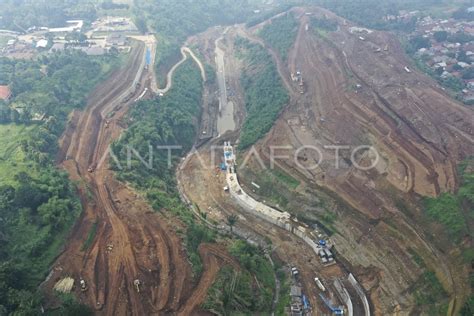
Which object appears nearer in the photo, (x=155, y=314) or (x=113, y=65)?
(x=155, y=314)

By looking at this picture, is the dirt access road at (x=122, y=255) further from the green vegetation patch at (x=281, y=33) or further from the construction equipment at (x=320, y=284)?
the green vegetation patch at (x=281, y=33)

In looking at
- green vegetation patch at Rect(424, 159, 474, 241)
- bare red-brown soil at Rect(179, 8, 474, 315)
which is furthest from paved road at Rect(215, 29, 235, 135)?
green vegetation patch at Rect(424, 159, 474, 241)

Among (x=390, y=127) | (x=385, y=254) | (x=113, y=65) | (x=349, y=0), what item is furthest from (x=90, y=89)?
(x=349, y=0)

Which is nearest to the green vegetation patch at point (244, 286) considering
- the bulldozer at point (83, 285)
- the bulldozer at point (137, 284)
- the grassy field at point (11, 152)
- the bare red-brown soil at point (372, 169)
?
the bare red-brown soil at point (372, 169)

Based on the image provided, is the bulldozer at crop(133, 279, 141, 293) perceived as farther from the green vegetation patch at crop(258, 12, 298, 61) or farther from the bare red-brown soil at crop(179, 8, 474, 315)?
the green vegetation patch at crop(258, 12, 298, 61)

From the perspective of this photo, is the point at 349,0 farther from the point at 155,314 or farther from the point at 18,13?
the point at 155,314

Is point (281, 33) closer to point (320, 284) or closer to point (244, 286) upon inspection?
point (320, 284)

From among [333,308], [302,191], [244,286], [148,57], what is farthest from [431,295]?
[148,57]
